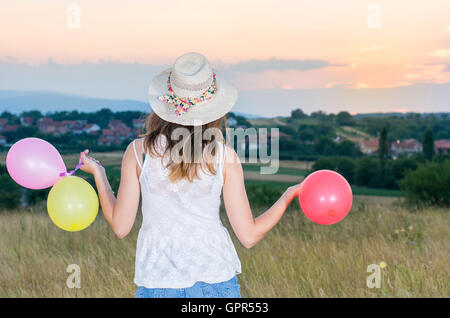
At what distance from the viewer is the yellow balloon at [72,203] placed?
2545 millimetres

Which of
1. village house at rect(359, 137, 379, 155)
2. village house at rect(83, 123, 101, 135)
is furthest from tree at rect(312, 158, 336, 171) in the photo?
village house at rect(83, 123, 101, 135)

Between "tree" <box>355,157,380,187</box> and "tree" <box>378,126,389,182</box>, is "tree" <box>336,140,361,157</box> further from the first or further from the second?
"tree" <box>378,126,389,182</box>

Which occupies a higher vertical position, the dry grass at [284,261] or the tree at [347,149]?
the tree at [347,149]

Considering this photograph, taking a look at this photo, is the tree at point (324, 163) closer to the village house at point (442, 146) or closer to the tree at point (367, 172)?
the tree at point (367, 172)

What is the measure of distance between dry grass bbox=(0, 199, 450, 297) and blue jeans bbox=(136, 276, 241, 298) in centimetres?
211

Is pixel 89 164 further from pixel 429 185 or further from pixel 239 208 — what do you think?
pixel 429 185

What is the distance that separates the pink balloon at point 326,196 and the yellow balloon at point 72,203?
112cm

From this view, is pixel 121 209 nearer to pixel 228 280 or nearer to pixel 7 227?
pixel 228 280

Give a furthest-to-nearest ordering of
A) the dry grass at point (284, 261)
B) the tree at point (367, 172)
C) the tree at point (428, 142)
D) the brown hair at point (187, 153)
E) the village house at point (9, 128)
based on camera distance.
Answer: the village house at point (9, 128), the tree at point (428, 142), the tree at point (367, 172), the dry grass at point (284, 261), the brown hair at point (187, 153)

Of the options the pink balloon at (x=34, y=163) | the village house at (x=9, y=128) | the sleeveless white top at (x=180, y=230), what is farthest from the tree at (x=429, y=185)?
the village house at (x=9, y=128)

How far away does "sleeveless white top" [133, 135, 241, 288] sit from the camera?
6.77 feet

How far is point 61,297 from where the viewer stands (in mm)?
4379

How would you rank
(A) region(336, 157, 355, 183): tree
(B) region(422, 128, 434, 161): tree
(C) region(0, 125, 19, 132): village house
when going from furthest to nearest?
(C) region(0, 125, 19, 132): village house < (A) region(336, 157, 355, 183): tree < (B) region(422, 128, 434, 161): tree

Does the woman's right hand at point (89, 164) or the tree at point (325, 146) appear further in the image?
the tree at point (325, 146)
